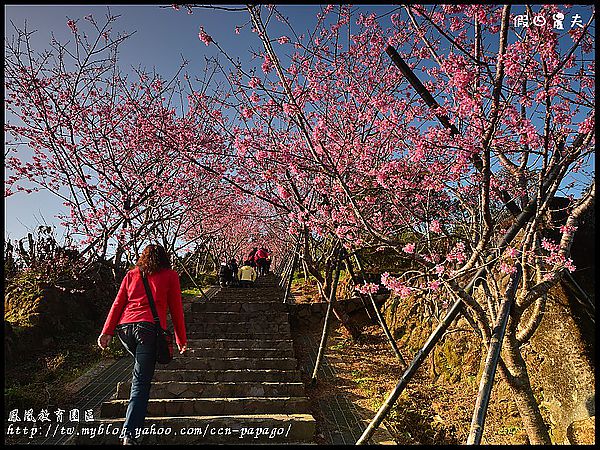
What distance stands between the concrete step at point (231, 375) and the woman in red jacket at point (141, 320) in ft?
5.52

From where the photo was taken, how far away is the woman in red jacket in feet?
11.7

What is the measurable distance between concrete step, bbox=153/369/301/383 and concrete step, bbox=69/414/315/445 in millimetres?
1197

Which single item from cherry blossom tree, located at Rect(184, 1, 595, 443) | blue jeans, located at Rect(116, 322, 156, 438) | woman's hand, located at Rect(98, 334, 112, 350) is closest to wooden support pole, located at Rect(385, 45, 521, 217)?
cherry blossom tree, located at Rect(184, 1, 595, 443)

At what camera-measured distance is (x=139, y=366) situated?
3584 millimetres

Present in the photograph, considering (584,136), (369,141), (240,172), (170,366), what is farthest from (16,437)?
(584,136)

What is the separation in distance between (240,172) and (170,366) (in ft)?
10.1

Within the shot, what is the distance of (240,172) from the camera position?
687cm

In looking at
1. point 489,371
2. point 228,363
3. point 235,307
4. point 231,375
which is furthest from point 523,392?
point 235,307

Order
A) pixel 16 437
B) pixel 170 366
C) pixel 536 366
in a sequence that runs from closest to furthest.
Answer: pixel 16 437 < pixel 536 366 < pixel 170 366

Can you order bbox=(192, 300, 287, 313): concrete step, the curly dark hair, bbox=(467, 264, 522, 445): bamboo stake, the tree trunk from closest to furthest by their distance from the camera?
bbox=(467, 264, 522, 445): bamboo stake, the tree trunk, the curly dark hair, bbox=(192, 300, 287, 313): concrete step

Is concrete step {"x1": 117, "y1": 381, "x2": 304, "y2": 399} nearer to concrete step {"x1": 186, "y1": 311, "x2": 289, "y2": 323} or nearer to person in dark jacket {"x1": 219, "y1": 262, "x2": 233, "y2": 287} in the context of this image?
concrete step {"x1": 186, "y1": 311, "x2": 289, "y2": 323}

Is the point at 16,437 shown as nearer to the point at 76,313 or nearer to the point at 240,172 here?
the point at 76,313

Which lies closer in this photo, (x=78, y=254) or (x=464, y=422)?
(x=464, y=422)

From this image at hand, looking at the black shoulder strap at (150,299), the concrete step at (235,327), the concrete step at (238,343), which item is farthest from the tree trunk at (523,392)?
the concrete step at (235,327)
